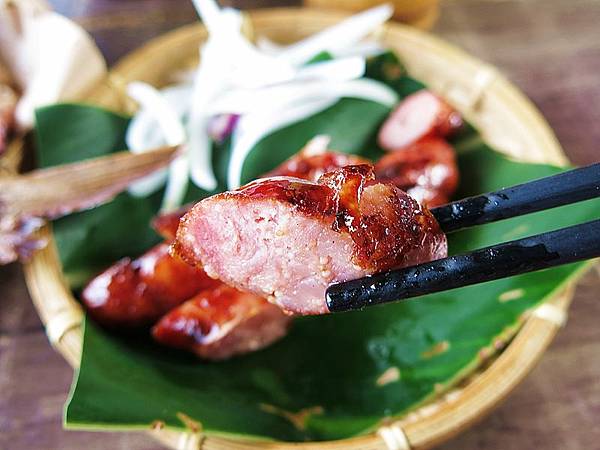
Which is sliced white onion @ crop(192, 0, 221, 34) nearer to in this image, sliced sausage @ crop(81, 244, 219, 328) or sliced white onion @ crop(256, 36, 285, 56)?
sliced white onion @ crop(256, 36, 285, 56)

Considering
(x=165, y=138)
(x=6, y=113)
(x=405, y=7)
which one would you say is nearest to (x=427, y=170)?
(x=165, y=138)

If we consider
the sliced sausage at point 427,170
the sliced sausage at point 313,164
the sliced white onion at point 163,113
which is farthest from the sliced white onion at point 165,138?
the sliced sausage at point 427,170

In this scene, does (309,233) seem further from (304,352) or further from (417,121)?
(417,121)

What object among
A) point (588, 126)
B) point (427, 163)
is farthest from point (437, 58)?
point (588, 126)

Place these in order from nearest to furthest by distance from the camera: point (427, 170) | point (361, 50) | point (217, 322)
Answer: point (217, 322)
point (427, 170)
point (361, 50)

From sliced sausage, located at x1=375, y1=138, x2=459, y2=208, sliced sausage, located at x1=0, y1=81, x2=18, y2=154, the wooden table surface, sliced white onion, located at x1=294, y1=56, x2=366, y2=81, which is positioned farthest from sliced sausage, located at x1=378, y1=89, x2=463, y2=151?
sliced sausage, located at x1=0, y1=81, x2=18, y2=154

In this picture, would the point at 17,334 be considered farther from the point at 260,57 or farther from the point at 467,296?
the point at 467,296
